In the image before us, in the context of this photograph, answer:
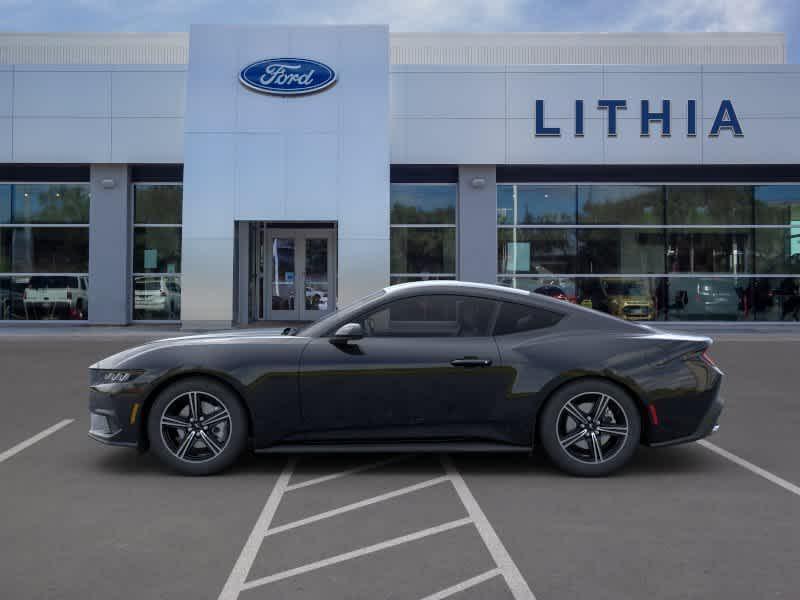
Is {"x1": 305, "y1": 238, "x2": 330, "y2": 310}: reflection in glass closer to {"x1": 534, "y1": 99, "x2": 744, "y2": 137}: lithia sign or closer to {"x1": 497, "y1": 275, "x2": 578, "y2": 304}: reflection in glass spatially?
{"x1": 497, "y1": 275, "x2": 578, "y2": 304}: reflection in glass

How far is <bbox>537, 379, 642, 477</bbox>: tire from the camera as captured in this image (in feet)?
19.6

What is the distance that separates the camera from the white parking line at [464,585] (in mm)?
3707

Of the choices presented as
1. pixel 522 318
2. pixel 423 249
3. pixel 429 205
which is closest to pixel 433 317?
pixel 522 318

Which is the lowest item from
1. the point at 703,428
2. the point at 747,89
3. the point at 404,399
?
the point at 703,428

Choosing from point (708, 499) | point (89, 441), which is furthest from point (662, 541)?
point (89, 441)

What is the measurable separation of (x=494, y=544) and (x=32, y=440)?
4792 mm

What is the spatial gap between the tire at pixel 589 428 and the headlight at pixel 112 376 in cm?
292

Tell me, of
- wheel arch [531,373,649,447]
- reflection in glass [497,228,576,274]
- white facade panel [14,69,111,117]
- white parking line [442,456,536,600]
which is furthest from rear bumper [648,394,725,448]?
white facade panel [14,69,111,117]

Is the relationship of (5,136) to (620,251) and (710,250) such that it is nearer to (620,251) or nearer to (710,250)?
(620,251)

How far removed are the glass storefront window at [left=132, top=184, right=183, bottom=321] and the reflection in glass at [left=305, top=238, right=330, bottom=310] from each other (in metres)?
3.95

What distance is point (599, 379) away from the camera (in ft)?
19.7

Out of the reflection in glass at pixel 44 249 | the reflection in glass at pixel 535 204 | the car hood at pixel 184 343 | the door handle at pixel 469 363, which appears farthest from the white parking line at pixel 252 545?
the reflection in glass at pixel 44 249

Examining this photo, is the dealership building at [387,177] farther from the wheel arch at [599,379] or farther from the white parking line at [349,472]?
the wheel arch at [599,379]

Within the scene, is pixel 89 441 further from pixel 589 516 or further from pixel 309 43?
pixel 309 43
